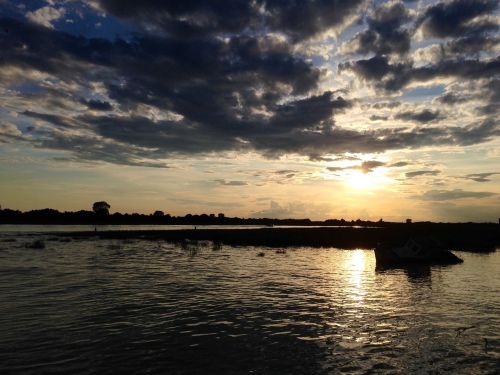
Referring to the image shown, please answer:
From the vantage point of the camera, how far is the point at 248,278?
30125mm

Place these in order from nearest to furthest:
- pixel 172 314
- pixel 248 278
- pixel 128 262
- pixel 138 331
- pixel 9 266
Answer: pixel 138 331
pixel 172 314
pixel 248 278
pixel 9 266
pixel 128 262

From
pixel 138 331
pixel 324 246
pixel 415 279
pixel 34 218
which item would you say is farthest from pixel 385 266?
pixel 34 218

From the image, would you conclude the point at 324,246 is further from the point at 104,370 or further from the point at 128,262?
the point at 104,370

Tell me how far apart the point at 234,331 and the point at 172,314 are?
4081mm

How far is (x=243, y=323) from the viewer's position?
17.0m

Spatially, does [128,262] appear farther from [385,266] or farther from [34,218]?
[34,218]

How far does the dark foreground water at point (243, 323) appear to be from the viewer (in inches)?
479

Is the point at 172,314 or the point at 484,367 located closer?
the point at 484,367

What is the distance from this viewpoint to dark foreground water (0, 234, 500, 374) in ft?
39.9

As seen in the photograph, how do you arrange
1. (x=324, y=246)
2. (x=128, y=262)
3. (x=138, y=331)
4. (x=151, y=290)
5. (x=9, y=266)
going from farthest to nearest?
(x=324, y=246), (x=128, y=262), (x=9, y=266), (x=151, y=290), (x=138, y=331)

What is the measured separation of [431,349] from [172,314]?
37.3ft

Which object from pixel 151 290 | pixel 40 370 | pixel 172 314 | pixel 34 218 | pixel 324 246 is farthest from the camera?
pixel 34 218

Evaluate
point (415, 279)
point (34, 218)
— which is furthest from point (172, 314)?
point (34, 218)

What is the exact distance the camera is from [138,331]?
15.4 meters
